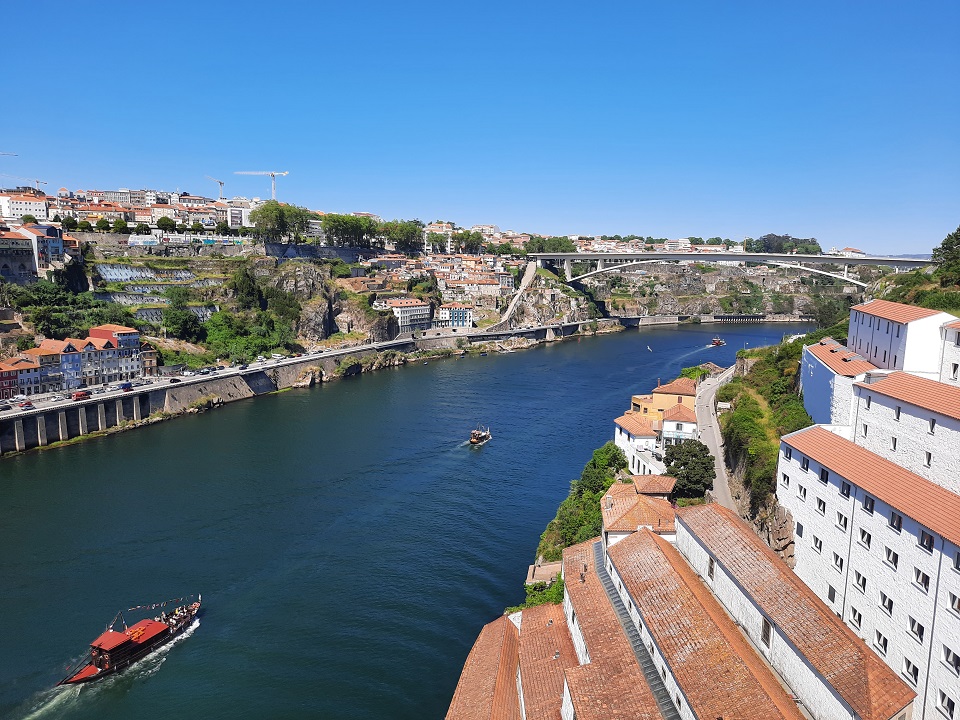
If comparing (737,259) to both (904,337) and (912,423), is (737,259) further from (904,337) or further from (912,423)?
(912,423)

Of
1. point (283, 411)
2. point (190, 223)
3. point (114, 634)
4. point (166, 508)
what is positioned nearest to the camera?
point (114, 634)

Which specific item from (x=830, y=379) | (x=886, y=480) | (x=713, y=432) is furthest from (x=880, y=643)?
(x=713, y=432)

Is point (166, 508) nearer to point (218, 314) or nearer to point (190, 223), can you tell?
point (218, 314)

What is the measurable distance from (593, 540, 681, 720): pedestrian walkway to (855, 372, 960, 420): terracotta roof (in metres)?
5.89

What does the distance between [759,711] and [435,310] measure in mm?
53176

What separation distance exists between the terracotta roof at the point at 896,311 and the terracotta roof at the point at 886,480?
3.04 metres

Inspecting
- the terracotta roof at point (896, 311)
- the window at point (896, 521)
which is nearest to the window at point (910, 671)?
the window at point (896, 521)

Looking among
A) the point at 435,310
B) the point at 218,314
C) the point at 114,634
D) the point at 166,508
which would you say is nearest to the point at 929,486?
the point at 114,634

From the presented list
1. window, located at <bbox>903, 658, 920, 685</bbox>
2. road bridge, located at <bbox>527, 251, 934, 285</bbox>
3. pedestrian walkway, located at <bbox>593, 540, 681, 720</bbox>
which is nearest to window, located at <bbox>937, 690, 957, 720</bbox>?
window, located at <bbox>903, 658, 920, 685</bbox>

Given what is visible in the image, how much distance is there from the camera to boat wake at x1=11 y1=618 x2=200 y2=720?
1220 centimetres

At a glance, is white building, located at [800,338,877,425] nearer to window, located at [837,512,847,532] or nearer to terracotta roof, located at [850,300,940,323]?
terracotta roof, located at [850,300,940,323]

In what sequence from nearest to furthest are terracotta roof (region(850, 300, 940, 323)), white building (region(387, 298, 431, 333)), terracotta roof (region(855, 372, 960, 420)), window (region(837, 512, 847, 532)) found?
terracotta roof (region(855, 372, 960, 420))
window (region(837, 512, 847, 532))
terracotta roof (region(850, 300, 940, 323))
white building (region(387, 298, 431, 333))

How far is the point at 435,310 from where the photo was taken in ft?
197

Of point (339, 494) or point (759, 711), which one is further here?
point (339, 494)
